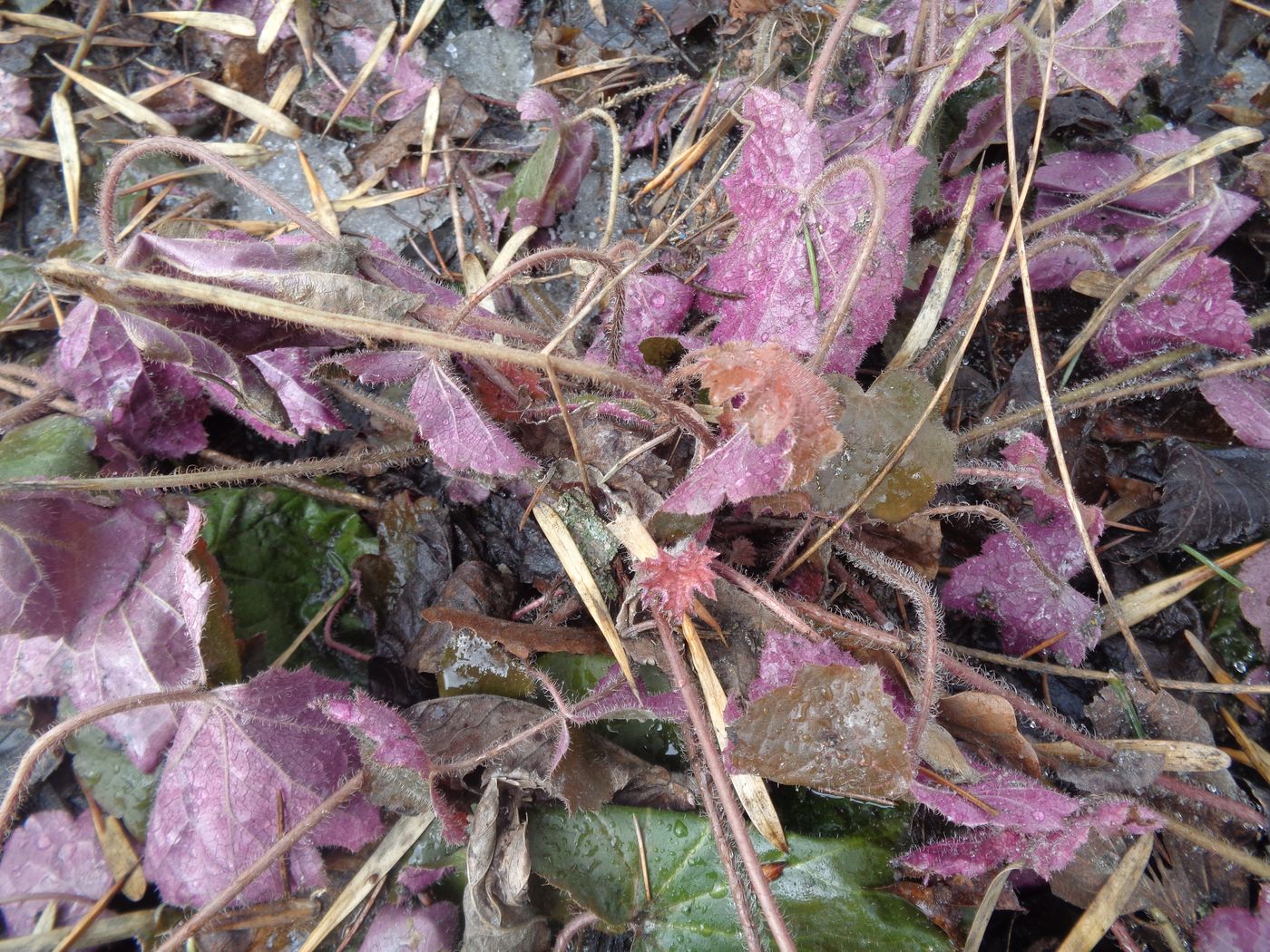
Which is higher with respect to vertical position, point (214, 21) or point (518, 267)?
point (214, 21)

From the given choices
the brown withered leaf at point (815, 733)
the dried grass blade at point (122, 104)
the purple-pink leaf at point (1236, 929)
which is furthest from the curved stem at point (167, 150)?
the purple-pink leaf at point (1236, 929)

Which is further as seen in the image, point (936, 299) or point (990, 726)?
point (936, 299)

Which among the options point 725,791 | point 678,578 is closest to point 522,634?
point 678,578

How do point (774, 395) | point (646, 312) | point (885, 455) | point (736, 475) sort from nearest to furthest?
point (774, 395) < point (736, 475) < point (885, 455) < point (646, 312)

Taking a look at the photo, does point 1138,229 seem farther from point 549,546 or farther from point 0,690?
point 0,690

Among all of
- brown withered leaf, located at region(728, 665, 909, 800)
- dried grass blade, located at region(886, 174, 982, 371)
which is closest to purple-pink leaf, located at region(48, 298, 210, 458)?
brown withered leaf, located at region(728, 665, 909, 800)

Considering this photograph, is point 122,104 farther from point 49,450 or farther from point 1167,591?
point 1167,591

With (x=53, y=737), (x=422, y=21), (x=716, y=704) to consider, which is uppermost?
(x=422, y=21)
